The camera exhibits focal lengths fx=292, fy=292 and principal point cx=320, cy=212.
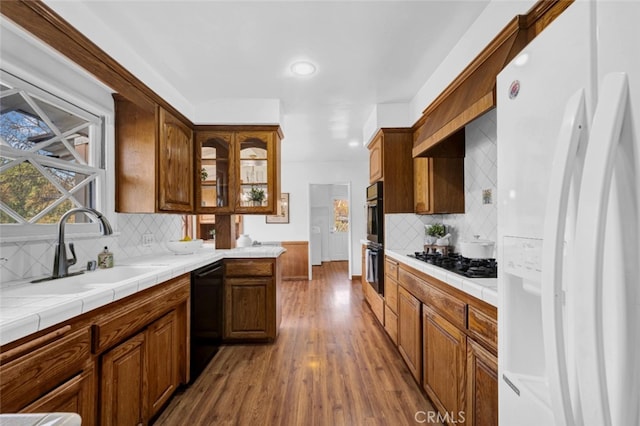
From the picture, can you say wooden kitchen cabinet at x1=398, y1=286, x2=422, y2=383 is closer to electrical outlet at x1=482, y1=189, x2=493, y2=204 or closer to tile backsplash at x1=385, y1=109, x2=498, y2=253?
tile backsplash at x1=385, y1=109, x2=498, y2=253

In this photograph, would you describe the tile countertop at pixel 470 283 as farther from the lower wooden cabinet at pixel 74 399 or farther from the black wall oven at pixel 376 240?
the lower wooden cabinet at pixel 74 399

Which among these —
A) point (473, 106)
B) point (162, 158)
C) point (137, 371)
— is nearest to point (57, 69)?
point (162, 158)

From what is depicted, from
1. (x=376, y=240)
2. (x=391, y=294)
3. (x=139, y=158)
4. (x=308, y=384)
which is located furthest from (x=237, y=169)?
(x=308, y=384)

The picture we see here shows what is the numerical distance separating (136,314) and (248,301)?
4.65ft

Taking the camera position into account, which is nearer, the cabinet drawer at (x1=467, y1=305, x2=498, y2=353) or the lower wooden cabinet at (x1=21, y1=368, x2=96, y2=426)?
the lower wooden cabinet at (x1=21, y1=368, x2=96, y2=426)

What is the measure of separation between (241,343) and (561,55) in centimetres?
305

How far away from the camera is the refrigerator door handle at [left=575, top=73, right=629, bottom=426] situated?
524mm

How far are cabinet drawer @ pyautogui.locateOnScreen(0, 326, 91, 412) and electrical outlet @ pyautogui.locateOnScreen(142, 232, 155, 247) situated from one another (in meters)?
1.61

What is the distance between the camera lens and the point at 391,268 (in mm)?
2832

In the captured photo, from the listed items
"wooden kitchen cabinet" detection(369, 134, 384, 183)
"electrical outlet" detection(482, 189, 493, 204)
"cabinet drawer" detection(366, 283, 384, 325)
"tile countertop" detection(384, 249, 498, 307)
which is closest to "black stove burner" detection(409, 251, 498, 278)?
"tile countertop" detection(384, 249, 498, 307)

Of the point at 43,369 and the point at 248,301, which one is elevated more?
the point at 43,369

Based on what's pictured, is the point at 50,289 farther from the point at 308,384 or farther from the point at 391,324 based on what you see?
the point at 391,324

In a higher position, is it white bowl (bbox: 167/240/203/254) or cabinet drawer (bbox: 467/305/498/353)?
white bowl (bbox: 167/240/203/254)

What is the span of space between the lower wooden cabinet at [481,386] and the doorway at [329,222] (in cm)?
654
